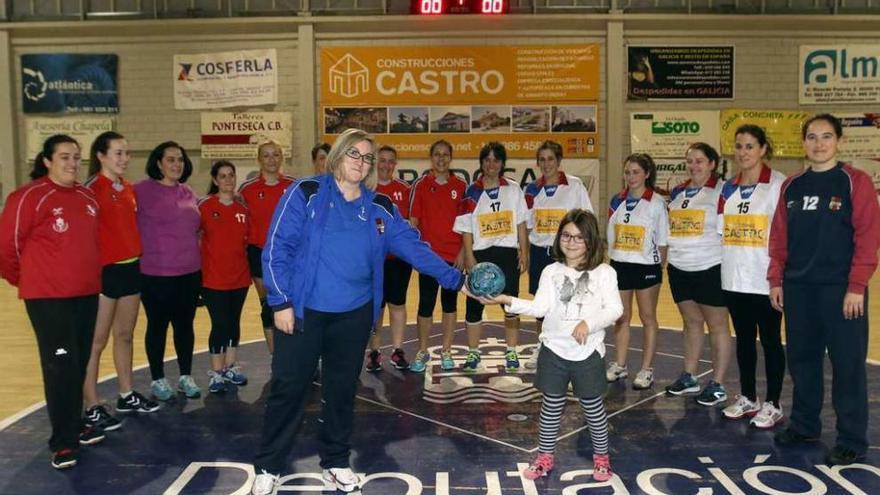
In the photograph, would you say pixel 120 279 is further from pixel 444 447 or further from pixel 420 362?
pixel 420 362

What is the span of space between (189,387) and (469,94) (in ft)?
26.8

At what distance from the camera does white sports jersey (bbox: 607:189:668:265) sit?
15.9 ft

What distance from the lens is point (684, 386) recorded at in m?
4.80

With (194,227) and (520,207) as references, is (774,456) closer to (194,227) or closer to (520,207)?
(520,207)

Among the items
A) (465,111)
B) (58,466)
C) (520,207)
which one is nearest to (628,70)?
(465,111)

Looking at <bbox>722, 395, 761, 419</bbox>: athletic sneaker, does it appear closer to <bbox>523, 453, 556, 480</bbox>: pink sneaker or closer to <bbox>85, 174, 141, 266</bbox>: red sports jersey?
<bbox>523, 453, 556, 480</bbox>: pink sneaker

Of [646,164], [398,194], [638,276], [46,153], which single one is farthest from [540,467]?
[46,153]

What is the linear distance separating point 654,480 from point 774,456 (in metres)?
0.74

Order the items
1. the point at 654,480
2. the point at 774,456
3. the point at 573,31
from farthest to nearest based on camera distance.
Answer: the point at 573,31, the point at 774,456, the point at 654,480

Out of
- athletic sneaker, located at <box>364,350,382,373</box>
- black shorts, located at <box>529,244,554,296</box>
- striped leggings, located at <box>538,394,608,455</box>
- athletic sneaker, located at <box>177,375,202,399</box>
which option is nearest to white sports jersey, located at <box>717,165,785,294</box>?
striped leggings, located at <box>538,394,608,455</box>

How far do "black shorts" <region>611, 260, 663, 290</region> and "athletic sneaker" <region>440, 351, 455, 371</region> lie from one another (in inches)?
54.4

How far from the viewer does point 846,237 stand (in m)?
3.58

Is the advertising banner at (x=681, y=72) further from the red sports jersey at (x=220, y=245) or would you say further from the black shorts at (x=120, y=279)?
the black shorts at (x=120, y=279)

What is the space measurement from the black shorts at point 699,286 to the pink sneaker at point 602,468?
5.08 feet
